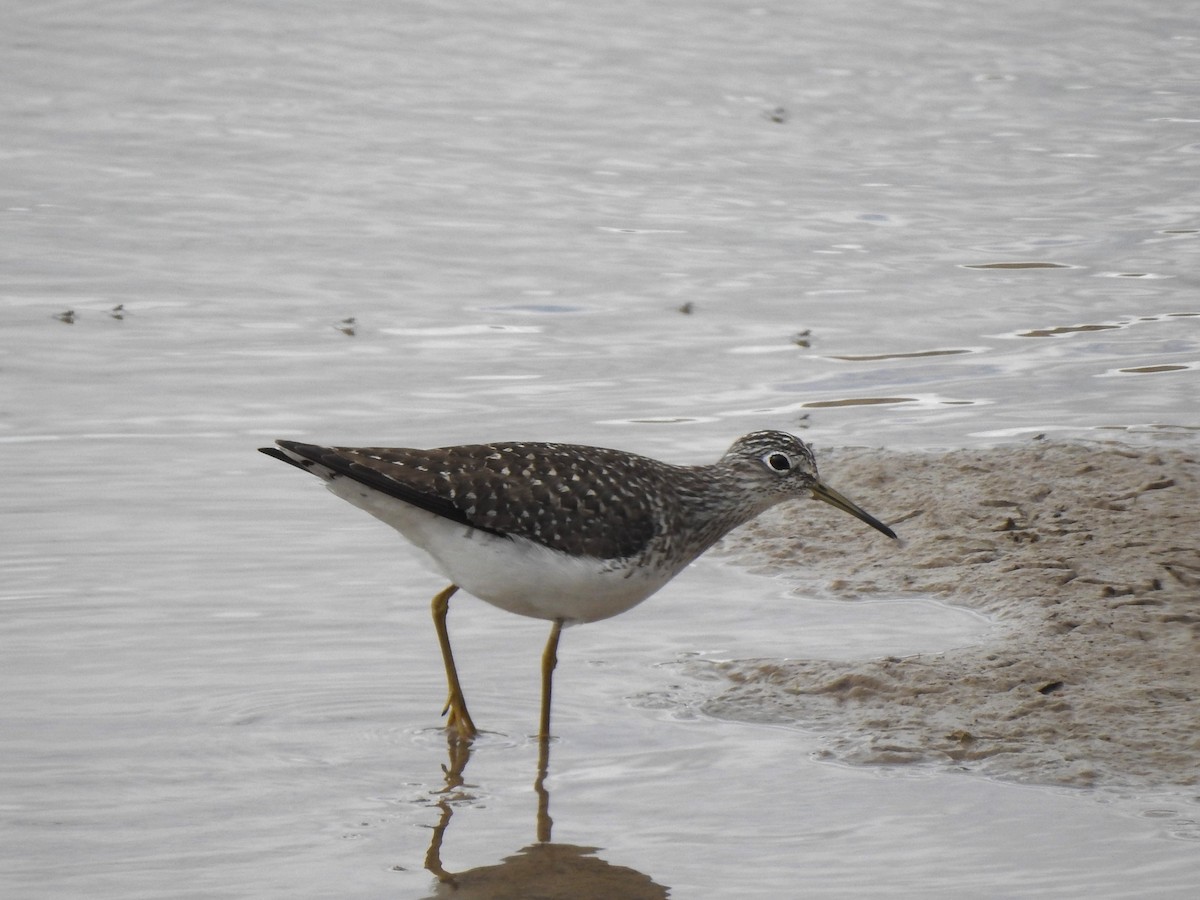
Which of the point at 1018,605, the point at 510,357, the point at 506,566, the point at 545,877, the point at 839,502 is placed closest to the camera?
the point at 545,877

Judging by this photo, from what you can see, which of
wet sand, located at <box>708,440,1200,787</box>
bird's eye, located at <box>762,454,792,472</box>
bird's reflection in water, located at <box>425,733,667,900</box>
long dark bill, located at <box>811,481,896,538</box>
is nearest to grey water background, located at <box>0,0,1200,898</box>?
bird's reflection in water, located at <box>425,733,667,900</box>

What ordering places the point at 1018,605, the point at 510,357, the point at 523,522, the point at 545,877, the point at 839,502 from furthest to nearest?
the point at 510,357 < the point at 839,502 < the point at 1018,605 < the point at 523,522 < the point at 545,877

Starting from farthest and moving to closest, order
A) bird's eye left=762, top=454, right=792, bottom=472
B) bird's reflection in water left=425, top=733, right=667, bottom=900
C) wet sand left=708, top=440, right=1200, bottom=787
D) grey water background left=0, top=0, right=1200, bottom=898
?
1. bird's eye left=762, top=454, right=792, bottom=472
2. wet sand left=708, top=440, right=1200, bottom=787
3. grey water background left=0, top=0, right=1200, bottom=898
4. bird's reflection in water left=425, top=733, right=667, bottom=900

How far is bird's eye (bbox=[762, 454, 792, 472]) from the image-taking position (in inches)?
317

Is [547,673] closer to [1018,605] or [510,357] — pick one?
[1018,605]

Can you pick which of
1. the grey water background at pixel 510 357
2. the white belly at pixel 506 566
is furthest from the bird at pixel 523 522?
the grey water background at pixel 510 357

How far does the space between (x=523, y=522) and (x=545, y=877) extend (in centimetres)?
173

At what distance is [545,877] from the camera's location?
578 centimetres

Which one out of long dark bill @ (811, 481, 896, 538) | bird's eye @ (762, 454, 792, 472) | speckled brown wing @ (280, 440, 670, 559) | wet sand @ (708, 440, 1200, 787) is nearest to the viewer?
wet sand @ (708, 440, 1200, 787)

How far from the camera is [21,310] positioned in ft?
39.3

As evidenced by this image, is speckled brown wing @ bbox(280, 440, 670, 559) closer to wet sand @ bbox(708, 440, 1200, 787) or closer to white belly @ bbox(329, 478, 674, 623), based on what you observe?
white belly @ bbox(329, 478, 674, 623)

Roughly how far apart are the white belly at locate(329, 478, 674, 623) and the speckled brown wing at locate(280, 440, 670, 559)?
2.4 inches

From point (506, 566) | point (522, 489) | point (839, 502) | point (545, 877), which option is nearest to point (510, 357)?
Result: point (839, 502)

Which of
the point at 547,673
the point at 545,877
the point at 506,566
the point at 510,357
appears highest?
the point at 506,566
